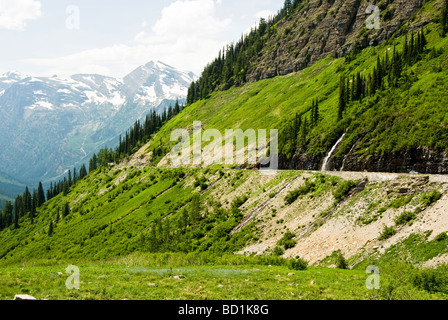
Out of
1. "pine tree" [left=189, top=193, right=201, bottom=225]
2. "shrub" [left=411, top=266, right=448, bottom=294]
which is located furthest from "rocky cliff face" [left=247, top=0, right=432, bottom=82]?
"shrub" [left=411, top=266, right=448, bottom=294]

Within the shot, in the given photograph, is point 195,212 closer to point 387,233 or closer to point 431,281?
point 387,233

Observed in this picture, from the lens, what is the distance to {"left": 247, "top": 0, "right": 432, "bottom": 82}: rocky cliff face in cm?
13475

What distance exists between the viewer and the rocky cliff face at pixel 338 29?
442 ft

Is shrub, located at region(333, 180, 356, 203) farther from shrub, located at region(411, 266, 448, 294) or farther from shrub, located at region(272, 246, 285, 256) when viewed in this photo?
shrub, located at region(411, 266, 448, 294)

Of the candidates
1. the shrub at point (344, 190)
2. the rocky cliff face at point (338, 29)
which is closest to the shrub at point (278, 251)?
the shrub at point (344, 190)

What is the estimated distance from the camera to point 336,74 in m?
136

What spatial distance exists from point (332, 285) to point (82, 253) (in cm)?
8436

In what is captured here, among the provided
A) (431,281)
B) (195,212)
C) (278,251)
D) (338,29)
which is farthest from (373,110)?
(338,29)

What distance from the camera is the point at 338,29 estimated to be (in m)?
166

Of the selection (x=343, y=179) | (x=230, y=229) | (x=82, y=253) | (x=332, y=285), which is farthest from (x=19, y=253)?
(x=332, y=285)

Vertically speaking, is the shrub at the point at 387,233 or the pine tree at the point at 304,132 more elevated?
the pine tree at the point at 304,132

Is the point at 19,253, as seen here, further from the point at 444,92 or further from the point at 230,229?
the point at 444,92

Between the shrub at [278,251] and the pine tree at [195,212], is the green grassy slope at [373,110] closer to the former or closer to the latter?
the shrub at [278,251]

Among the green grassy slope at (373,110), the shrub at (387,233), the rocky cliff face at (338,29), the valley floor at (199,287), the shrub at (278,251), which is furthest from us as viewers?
the rocky cliff face at (338,29)
